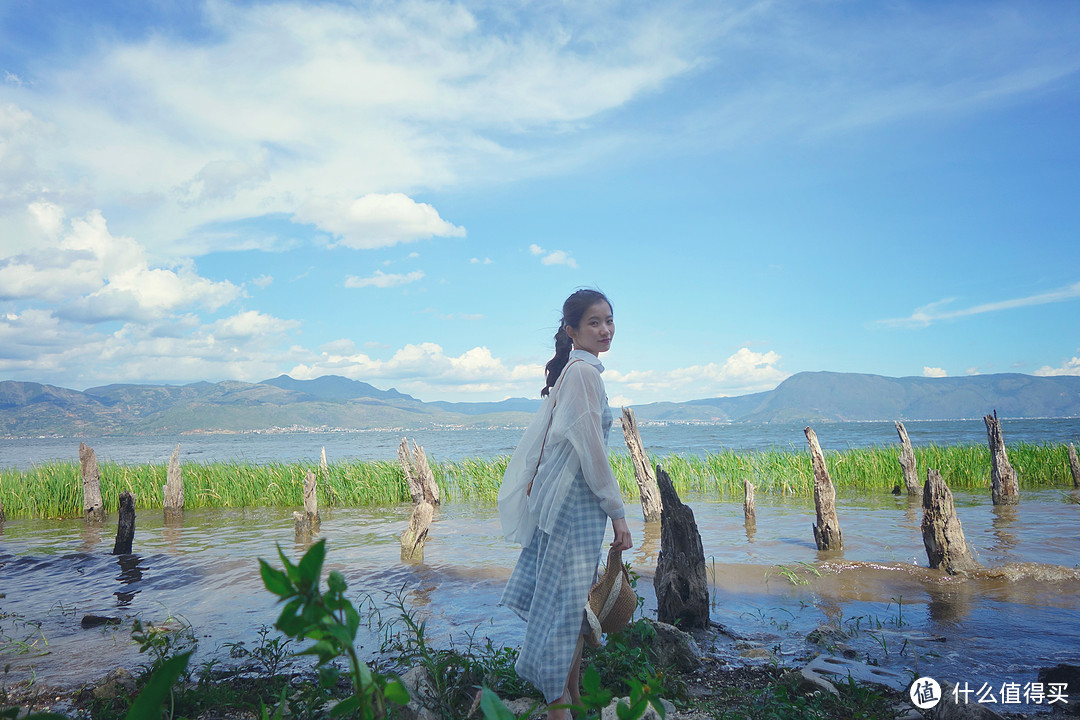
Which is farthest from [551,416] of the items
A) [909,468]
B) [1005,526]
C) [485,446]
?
[485,446]

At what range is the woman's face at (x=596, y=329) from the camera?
374 cm

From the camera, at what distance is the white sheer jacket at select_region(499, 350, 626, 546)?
11.0 ft

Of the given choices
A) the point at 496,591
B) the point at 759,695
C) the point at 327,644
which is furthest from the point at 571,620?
the point at 496,591

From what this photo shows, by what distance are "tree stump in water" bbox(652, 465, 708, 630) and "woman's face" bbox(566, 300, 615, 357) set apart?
8.40 ft

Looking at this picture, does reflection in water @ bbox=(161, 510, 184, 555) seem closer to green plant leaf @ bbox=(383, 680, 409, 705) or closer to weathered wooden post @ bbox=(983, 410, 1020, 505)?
green plant leaf @ bbox=(383, 680, 409, 705)

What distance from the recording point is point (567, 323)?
3.88m

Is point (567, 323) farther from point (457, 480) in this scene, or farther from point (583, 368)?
point (457, 480)

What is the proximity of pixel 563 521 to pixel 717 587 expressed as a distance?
15.0 ft

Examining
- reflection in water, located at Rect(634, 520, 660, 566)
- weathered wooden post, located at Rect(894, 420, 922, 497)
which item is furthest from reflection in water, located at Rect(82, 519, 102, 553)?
weathered wooden post, located at Rect(894, 420, 922, 497)

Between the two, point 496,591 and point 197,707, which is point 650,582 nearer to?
point 496,591

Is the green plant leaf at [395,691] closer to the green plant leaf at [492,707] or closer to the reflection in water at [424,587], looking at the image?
the green plant leaf at [492,707]

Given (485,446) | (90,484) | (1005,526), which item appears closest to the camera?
(1005,526)

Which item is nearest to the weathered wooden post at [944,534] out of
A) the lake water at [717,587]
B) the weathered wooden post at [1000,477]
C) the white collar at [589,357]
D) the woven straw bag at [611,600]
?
the lake water at [717,587]

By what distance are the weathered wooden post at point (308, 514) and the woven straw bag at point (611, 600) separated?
8.82 m
